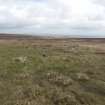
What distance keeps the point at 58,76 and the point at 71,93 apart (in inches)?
137

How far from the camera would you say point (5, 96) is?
1116 centimetres

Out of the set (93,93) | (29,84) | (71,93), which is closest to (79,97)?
(71,93)

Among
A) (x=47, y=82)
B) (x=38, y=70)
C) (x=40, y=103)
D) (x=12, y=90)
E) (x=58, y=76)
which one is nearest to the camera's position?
(x=40, y=103)

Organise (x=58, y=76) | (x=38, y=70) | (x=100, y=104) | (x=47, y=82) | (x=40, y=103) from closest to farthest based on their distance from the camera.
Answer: (x=40, y=103), (x=100, y=104), (x=47, y=82), (x=58, y=76), (x=38, y=70)

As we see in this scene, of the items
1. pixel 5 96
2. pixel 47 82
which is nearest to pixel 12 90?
pixel 5 96

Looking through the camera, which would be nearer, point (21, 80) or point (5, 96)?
point (5, 96)

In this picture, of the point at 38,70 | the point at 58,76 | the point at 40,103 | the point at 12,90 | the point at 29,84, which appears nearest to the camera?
the point at 40,103

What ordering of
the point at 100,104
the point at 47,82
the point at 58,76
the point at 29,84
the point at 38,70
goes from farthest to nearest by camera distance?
the point at 38,70
the point at 58,76
the point at 47,82
the point at 29,84
the point at 100,104

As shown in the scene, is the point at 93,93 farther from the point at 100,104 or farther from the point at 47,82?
the point at 47,82

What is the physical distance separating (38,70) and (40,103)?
26.2ft

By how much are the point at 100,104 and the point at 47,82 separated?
4374mm

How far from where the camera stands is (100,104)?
434 inches

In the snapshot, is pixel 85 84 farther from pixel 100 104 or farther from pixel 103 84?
pixel 100 104

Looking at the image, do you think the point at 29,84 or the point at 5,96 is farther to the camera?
the point at 29,84
